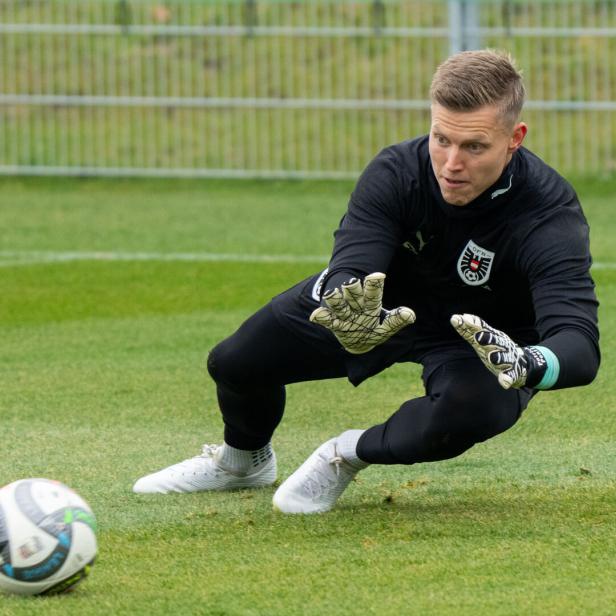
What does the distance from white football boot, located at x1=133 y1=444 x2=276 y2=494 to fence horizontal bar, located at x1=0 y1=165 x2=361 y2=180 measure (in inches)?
441

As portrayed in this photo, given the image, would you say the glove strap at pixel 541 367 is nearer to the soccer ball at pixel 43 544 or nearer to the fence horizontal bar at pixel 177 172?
the soccer ball at pixel 43 544

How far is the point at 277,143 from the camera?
17359mm

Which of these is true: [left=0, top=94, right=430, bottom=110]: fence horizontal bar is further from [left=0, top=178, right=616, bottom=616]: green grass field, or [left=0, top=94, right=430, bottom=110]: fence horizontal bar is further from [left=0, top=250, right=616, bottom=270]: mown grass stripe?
[left=0, top=178, right=616, bottom=616]: green grass field

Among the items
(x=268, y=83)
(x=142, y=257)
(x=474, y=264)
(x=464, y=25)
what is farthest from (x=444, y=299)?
(x=268, y=83)

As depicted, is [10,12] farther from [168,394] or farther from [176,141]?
[168,394]

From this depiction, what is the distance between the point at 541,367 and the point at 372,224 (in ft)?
2.72

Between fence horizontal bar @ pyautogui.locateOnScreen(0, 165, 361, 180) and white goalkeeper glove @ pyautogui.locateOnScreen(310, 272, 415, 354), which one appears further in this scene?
fence horizontal bar @ pyautogui.locateOnScreen(0, 165, 361, 180)

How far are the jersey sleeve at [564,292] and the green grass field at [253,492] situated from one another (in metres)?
0.62

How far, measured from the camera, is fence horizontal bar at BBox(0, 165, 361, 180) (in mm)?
16953

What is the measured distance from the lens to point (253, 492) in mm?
5656

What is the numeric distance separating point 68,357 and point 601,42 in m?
10.8

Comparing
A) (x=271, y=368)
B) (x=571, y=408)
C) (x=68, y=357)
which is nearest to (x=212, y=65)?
(x=68, y=357)

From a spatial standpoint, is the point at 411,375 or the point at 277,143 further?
the point at 277,143

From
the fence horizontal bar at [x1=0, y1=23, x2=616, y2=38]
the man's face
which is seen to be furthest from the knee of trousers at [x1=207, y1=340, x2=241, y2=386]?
the fence horizontal bar at [x1=0, y1=23, x2=616, y2=38]
